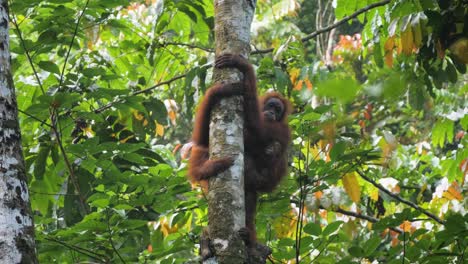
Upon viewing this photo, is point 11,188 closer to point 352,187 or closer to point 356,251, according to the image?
point 356,251

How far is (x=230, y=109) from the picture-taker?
8.46ft

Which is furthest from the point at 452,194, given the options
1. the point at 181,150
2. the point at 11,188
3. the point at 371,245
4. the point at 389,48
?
the point at 11,188

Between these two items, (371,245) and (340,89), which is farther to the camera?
(371,245)

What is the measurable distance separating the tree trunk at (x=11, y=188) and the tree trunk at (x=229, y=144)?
25.9 inches

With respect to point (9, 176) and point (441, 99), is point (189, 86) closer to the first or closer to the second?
point (9, 176)

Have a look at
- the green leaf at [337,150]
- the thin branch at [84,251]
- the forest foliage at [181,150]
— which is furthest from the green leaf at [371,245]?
the thin branch at [84,251]

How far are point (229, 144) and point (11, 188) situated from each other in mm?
879

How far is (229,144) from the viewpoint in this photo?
2.46m

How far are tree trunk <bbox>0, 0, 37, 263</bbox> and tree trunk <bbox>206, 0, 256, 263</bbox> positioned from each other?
2.16ft

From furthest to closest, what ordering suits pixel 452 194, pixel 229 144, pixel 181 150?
pixel 452 194, pixel 181 150, pixel 229 144

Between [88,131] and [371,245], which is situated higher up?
[88,131]

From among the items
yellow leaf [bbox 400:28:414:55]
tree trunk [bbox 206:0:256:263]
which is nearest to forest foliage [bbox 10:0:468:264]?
yellow leaf [bbox 400:28:414:55]

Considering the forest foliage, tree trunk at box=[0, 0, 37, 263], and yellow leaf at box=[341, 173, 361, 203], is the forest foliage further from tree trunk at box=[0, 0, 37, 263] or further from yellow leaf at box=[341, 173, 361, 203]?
tree trunk at box=[0, 0, 37, 263]

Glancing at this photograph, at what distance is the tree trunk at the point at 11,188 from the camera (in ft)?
6.42
